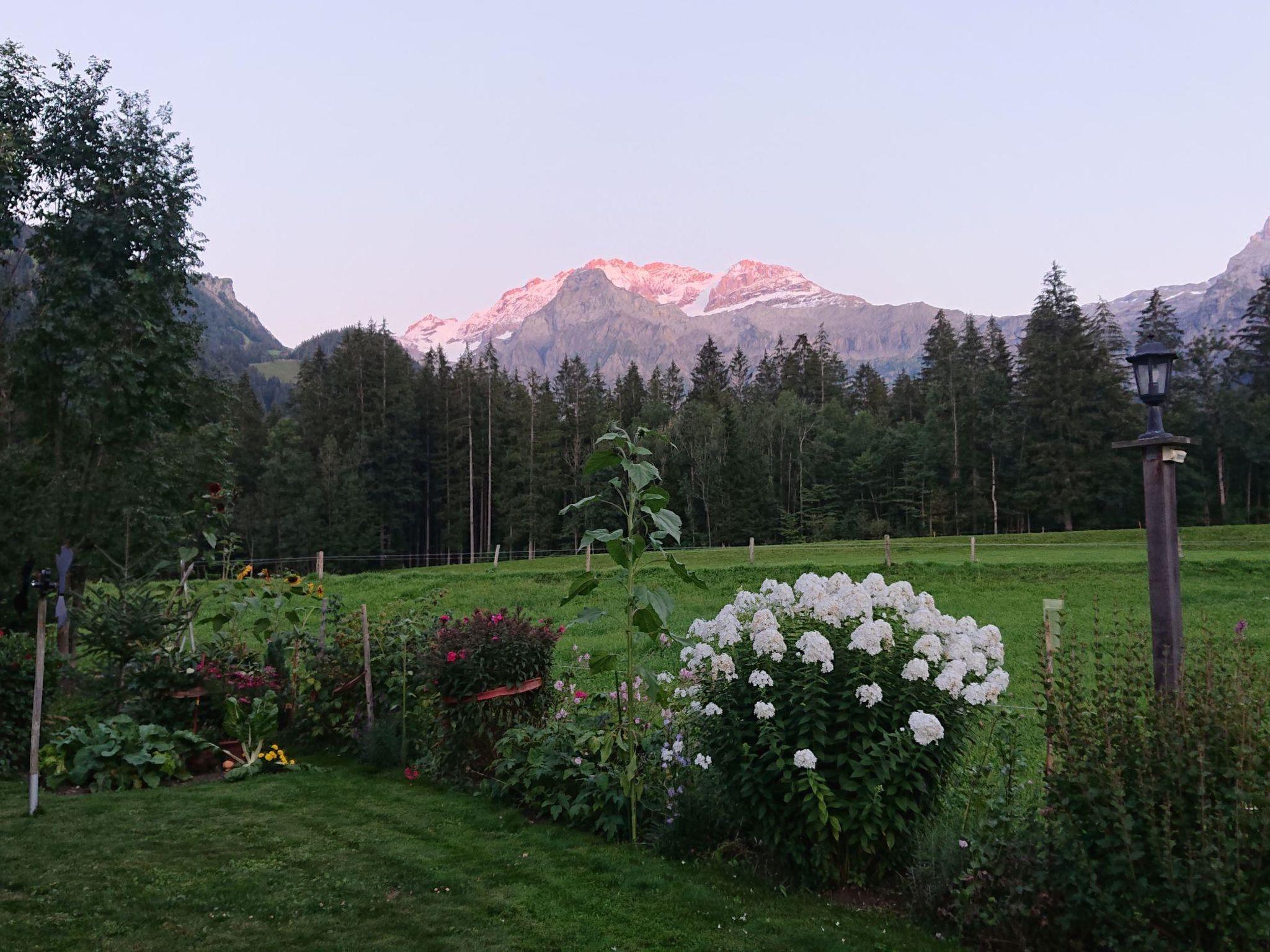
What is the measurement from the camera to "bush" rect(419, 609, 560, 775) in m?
5.75

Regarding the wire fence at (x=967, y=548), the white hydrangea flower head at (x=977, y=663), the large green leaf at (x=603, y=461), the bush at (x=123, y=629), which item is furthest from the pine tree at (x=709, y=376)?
the white hydrangea flower head at (x=977, y=663)

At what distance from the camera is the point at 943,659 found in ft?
12.9

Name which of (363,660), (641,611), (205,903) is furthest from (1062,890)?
(363,660)

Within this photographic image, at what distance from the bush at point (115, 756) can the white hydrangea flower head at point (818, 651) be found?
16.6 feet

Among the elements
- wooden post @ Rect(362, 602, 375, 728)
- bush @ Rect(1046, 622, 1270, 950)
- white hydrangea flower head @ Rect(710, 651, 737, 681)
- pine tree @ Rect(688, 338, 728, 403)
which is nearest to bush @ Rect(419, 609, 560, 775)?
wooden post @ Rect(362, 602, 375, 728)

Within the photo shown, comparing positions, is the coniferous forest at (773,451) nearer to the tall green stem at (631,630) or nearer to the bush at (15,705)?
the bush at (15,705)

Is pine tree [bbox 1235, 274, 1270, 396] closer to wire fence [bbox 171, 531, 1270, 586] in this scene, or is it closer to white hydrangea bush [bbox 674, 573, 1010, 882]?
wire fence [bbox 171, 531, 1270, 586]

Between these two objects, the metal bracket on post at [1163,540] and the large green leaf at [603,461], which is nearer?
the metal bracket on post at [1163,540]

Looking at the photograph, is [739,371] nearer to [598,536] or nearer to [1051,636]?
[598,536]

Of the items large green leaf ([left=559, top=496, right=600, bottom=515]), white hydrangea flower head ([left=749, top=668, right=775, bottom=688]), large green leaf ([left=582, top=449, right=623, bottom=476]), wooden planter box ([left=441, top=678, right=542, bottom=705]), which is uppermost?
large green leaf ([left=582, top=449, right=623, bottom=476])

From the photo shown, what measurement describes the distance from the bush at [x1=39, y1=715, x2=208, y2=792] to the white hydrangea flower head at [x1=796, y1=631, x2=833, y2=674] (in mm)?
5068

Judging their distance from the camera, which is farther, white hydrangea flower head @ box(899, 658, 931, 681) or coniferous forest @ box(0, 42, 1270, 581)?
coniferous forest @ box(0, 42, 1270, 581)

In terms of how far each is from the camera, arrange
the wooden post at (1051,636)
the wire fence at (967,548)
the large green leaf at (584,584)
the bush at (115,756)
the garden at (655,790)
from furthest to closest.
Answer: the wire fence at (967,548)
the bush at (115,756)
the large green leaf at (584,584)
the wooden post at (1051,636)
the garden at (655,790)

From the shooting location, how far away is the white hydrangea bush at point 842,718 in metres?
3.55
